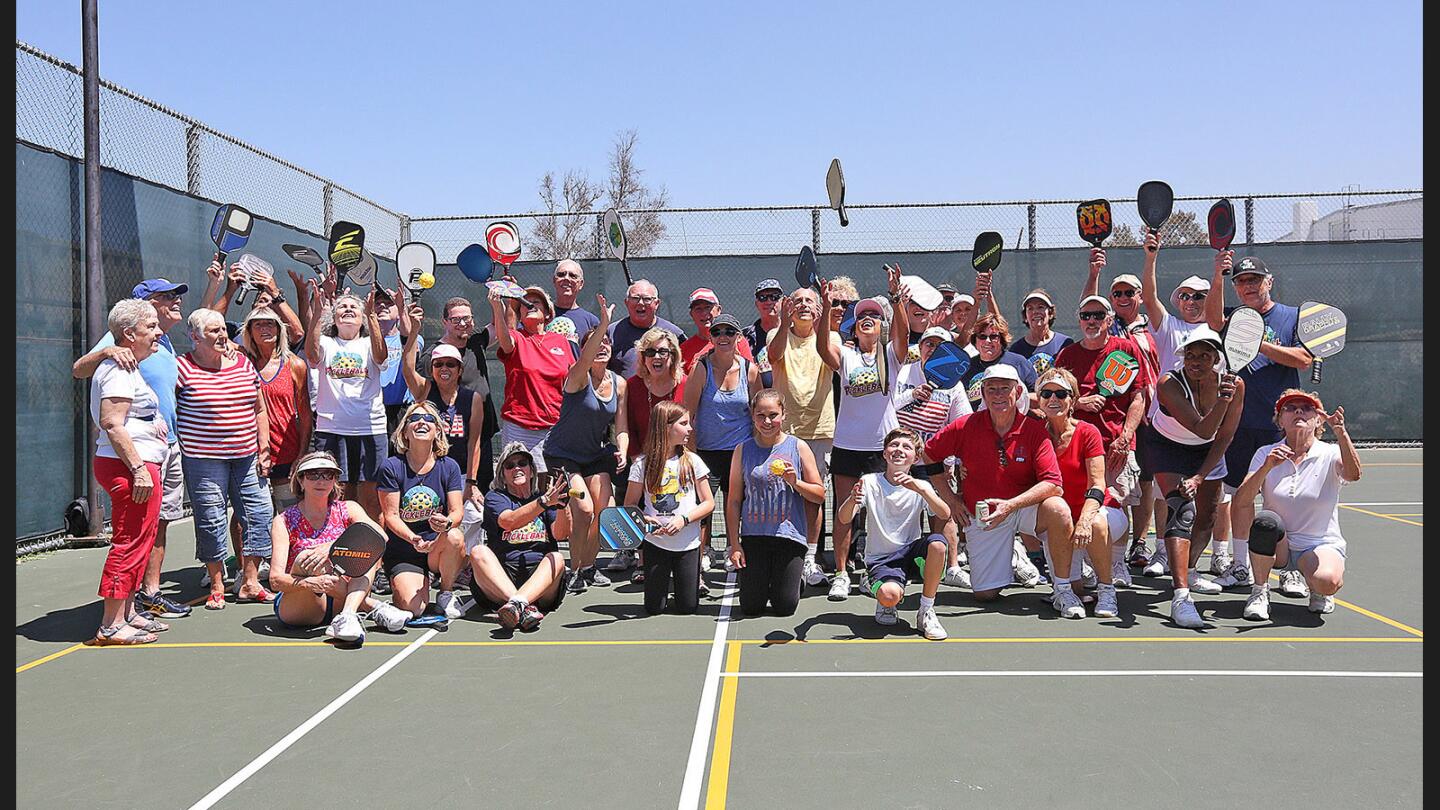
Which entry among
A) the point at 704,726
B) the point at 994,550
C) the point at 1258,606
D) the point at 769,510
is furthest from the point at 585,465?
the point at 1258,606

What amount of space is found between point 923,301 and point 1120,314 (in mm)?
1902

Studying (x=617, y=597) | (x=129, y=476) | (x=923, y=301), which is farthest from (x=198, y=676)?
(x=923, y=301)

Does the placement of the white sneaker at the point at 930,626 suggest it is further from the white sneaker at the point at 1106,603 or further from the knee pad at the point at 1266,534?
the knee pad at the point at 1266,534

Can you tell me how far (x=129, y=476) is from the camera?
5.54 m

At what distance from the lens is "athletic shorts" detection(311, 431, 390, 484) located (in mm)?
6902

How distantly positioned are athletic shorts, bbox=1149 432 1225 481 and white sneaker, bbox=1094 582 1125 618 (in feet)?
3.51

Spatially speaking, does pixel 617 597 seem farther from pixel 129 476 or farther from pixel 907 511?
pixel 129 476

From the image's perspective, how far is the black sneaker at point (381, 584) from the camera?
6.83 metres

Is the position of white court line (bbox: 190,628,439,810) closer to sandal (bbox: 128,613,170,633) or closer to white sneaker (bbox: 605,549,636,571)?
sandal (bbox: 128,613,170,633)

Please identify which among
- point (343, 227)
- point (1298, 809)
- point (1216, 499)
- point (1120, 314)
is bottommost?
point (1298, 809)

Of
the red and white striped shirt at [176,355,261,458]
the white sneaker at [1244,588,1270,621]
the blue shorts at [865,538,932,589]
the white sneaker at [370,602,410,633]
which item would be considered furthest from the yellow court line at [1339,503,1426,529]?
the red and white striped shirt at [176,355,261,458]

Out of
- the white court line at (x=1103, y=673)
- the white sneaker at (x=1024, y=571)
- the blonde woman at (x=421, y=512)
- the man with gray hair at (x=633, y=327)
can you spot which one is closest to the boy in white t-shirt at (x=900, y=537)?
the white court line at (x=1103, y=673)

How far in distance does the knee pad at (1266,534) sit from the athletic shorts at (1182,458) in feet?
2.44

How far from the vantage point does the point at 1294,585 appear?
21.4ft
